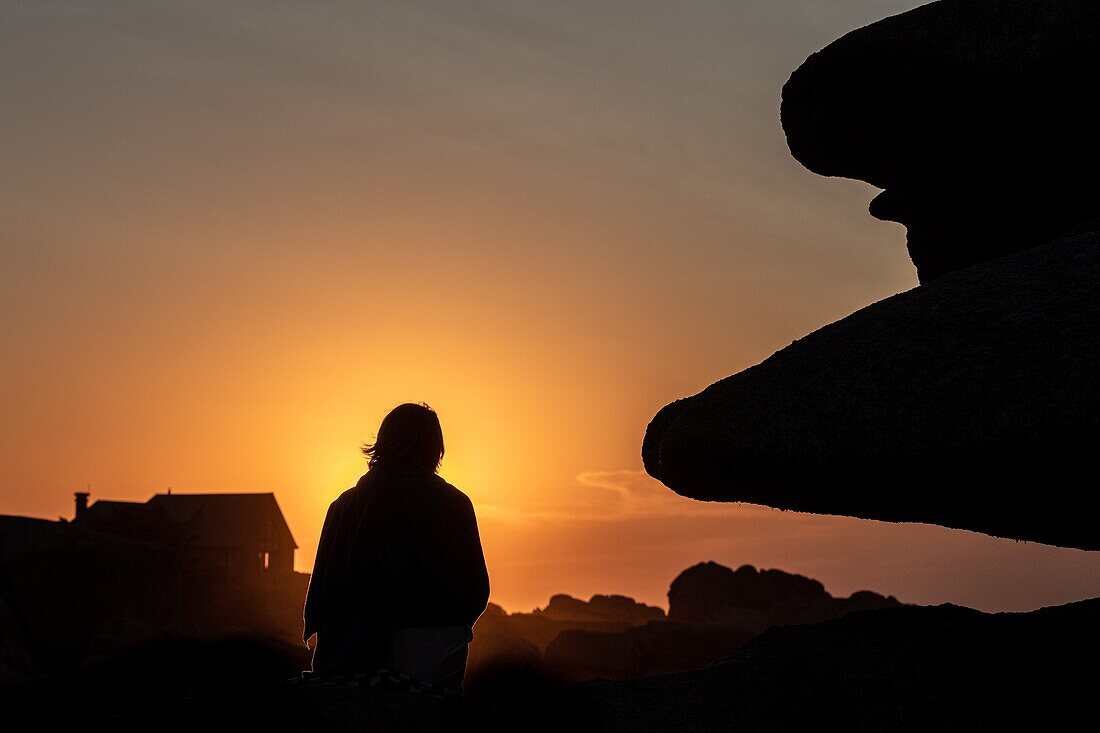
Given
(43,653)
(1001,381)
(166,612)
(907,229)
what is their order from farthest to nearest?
(166,612) → (43,653) → (907,229) → (1001,381)

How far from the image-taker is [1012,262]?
6.01 m

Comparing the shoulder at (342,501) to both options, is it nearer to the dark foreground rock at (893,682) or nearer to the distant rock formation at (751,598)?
the dark foreground rock at (893,682)

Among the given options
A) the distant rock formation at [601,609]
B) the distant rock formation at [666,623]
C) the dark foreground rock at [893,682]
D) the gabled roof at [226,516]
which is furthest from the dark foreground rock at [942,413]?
the distant rock formation at [601,609]

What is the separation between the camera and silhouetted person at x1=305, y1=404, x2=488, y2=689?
5848mm

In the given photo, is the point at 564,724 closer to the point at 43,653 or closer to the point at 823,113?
the point at 823,113

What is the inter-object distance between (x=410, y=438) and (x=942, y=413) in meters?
2.70

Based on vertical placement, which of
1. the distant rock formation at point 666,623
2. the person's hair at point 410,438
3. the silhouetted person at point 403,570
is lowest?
the distant rock formation at point 666,623

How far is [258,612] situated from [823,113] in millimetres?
Answer: 38880

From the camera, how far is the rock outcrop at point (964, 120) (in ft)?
23.4

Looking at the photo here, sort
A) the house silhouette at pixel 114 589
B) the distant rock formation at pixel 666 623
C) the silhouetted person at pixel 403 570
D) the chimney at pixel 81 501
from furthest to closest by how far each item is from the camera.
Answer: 1. the chimney at pixel 81 501
2. the distant rock formation at pixel 666 623
3. the house silhouette at pixel 114 589
4. the silhouetted person at pixel 403 570

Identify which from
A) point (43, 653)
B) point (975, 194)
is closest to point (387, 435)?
point (975, 194)

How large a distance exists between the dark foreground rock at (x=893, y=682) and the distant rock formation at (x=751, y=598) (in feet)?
140

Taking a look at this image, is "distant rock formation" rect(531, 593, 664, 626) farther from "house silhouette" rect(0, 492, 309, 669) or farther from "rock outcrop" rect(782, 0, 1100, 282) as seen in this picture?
"rock outcrop" rect(782, 0, 1100, 282)

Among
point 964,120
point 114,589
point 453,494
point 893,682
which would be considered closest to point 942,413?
point 893,682
